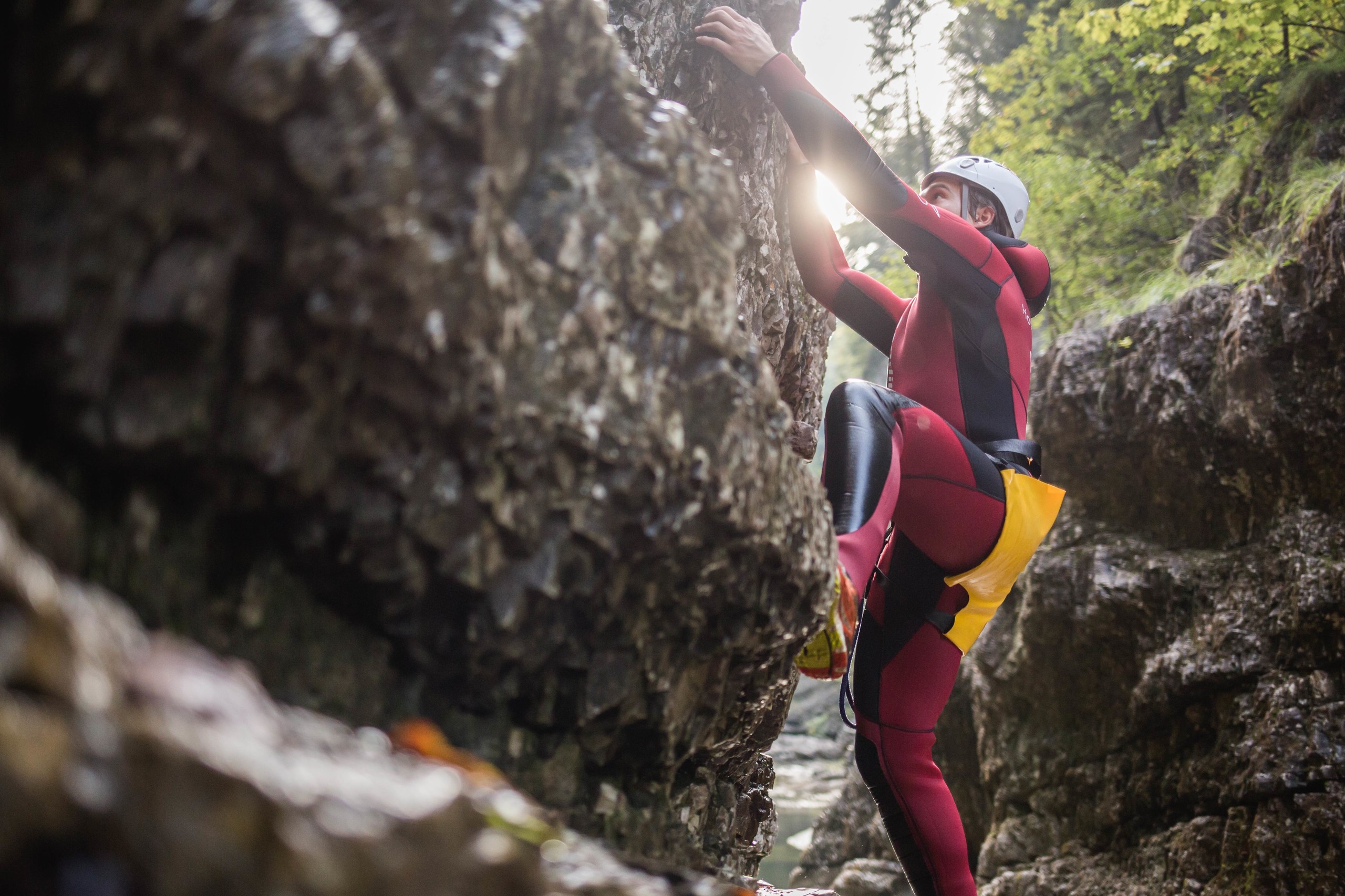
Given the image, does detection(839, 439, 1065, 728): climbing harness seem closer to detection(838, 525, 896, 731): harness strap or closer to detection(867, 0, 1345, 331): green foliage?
detection(838, 525, 896, 731): harness strap

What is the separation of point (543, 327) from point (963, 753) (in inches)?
245

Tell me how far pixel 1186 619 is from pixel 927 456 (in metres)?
3.07

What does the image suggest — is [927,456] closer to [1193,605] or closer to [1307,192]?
[1193,605]

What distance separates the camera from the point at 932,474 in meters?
2.38

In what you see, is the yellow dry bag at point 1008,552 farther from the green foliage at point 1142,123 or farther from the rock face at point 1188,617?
the green foliage at point 1142,123

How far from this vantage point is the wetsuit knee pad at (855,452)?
6.81 feet

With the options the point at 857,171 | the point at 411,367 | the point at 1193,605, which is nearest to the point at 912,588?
the point at 857,171

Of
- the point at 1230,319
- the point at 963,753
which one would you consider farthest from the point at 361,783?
the point at 963,753

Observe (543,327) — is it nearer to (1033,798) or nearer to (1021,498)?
(1021,498)

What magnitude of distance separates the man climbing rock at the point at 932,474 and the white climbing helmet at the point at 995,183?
0.34 meters

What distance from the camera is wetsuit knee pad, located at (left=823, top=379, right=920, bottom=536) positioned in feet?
6.81

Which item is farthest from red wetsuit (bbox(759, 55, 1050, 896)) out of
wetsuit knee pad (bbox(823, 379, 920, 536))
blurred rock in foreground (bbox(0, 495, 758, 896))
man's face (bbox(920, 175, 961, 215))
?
blurred rock in foreground (bbox(0, 495, 758, 896))

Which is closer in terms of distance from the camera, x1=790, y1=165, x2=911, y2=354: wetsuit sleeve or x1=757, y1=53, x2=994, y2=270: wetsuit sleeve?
x1=757, y1=53, x2=994, y2=270: wetsuit sleeve

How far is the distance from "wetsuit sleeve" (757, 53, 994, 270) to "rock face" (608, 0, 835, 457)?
0.19 m
